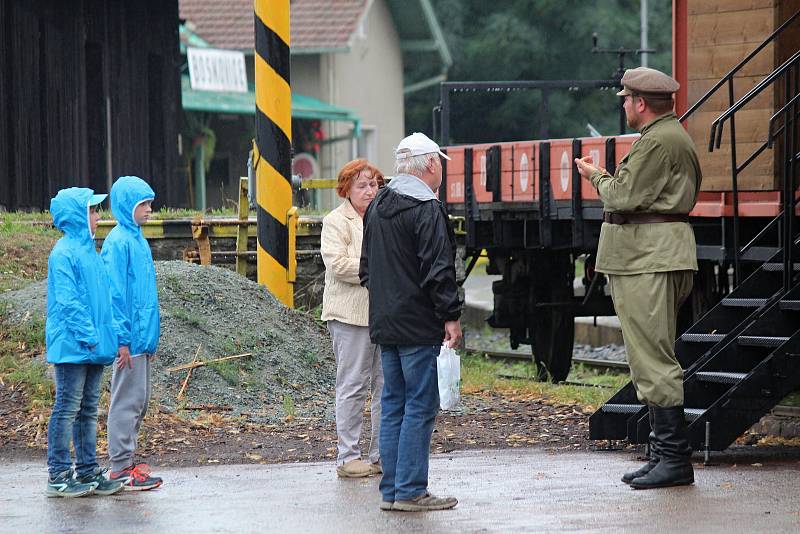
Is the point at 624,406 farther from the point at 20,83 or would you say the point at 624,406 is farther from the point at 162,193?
the point at 162,193

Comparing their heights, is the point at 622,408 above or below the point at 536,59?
below

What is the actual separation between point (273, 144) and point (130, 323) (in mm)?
5509

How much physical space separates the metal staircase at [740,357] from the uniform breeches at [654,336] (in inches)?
24.6

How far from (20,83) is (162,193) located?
14.3ft

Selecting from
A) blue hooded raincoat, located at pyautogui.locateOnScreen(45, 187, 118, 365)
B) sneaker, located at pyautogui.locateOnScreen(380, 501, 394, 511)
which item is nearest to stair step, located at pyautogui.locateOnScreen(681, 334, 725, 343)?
sneaker, located at pyautogui.locateOnScreen(380, 501, 394, 511)

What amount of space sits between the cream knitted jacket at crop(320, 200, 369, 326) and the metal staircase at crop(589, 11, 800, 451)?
163 cm

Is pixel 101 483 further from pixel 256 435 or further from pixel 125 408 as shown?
pixel 256 435

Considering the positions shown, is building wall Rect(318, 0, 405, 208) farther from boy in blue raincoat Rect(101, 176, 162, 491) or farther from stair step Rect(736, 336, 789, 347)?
boy in blue raincoat Rect(101, 176, 162, 491)

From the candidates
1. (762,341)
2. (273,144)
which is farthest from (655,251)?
(273,144)

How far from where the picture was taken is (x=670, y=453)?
26.0 ft

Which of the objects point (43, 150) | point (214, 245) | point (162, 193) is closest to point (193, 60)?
point (162, 193)

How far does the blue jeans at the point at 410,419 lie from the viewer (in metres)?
7.42

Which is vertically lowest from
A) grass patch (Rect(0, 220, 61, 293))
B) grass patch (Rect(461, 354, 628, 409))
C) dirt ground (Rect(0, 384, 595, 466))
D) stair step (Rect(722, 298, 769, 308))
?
grass patch (Rect(461, 354, 628, 409))

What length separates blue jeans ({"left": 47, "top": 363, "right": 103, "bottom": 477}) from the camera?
26.5 feet
